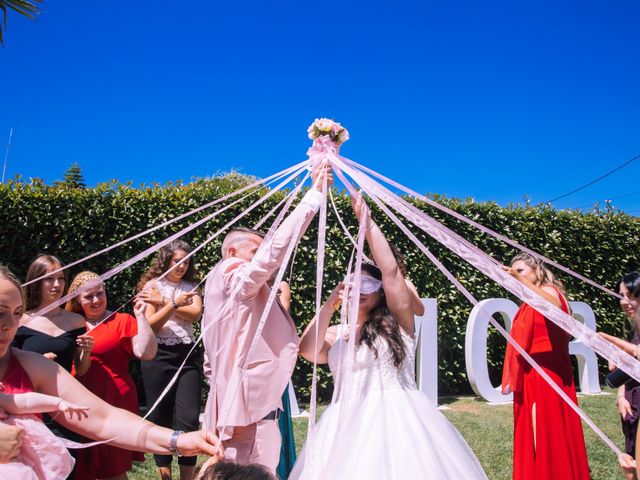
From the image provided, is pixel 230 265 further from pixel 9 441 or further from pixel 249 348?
pixel 9 441

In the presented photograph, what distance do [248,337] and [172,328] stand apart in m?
→ 2.14

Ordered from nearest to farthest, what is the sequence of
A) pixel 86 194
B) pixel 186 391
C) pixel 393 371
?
pixel 393 371 → pixel 186 391 → pixel 86 194

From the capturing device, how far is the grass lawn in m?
5.00

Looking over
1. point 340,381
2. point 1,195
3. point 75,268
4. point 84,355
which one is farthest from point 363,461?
point 1,195

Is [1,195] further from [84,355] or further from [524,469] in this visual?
[524,469]

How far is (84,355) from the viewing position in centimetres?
367

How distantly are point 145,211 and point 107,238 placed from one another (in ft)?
1.91

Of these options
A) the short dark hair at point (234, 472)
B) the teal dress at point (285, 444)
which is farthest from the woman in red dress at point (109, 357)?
the short dark hair at point (234, 472)

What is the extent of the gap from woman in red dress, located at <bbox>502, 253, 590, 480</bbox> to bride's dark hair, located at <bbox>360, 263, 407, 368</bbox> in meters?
1.39

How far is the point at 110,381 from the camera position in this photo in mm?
3941

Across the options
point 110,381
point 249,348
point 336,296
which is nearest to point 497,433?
point 336,296

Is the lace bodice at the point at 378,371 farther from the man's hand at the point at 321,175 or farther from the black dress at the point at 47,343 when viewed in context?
the black dress at the point at 47,343

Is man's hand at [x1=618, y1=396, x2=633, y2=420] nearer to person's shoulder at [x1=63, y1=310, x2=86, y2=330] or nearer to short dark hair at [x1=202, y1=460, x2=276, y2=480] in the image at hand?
short dark hair at [x1=202, y1=460, x2=276, y2=480]

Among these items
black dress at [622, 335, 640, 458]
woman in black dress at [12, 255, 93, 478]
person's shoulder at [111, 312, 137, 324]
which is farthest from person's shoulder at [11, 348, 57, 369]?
black dress at [622, 335, 640, 458]
